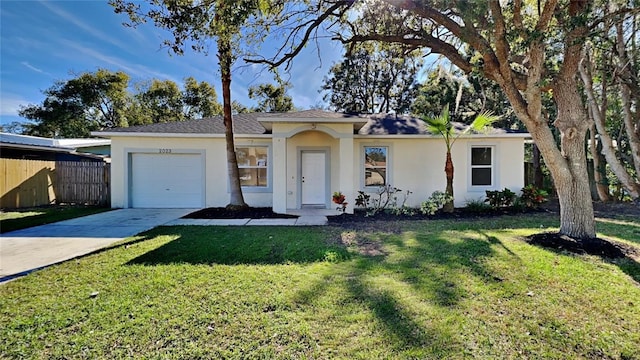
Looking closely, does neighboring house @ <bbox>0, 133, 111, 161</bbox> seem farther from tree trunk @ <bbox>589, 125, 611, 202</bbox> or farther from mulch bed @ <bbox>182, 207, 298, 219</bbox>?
tree trunk @ <bbox>589, 125, 611, 202</bbox>

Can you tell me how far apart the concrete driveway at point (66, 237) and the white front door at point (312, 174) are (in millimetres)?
4321

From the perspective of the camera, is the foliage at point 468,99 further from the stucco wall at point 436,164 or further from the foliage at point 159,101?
the foliage at point 159,101

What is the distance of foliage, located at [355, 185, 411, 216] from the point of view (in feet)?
33.0

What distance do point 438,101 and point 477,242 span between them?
51.1ft

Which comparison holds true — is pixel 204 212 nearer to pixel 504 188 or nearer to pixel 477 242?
pixel 477 242

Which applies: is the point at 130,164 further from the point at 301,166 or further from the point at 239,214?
the point at 301,166

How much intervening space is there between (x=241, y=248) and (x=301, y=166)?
18.3 ft

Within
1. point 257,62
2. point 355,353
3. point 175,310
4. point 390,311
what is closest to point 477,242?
point 390,311

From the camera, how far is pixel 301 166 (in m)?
10.7

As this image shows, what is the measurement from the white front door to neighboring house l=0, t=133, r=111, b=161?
1202 centimetres

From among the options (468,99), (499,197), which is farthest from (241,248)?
(468,99)

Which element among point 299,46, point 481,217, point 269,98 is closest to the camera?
point 299,46

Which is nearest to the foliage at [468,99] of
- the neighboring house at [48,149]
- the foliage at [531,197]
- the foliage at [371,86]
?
the foliage at [371,86]

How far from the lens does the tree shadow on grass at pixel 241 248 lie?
4.93m
